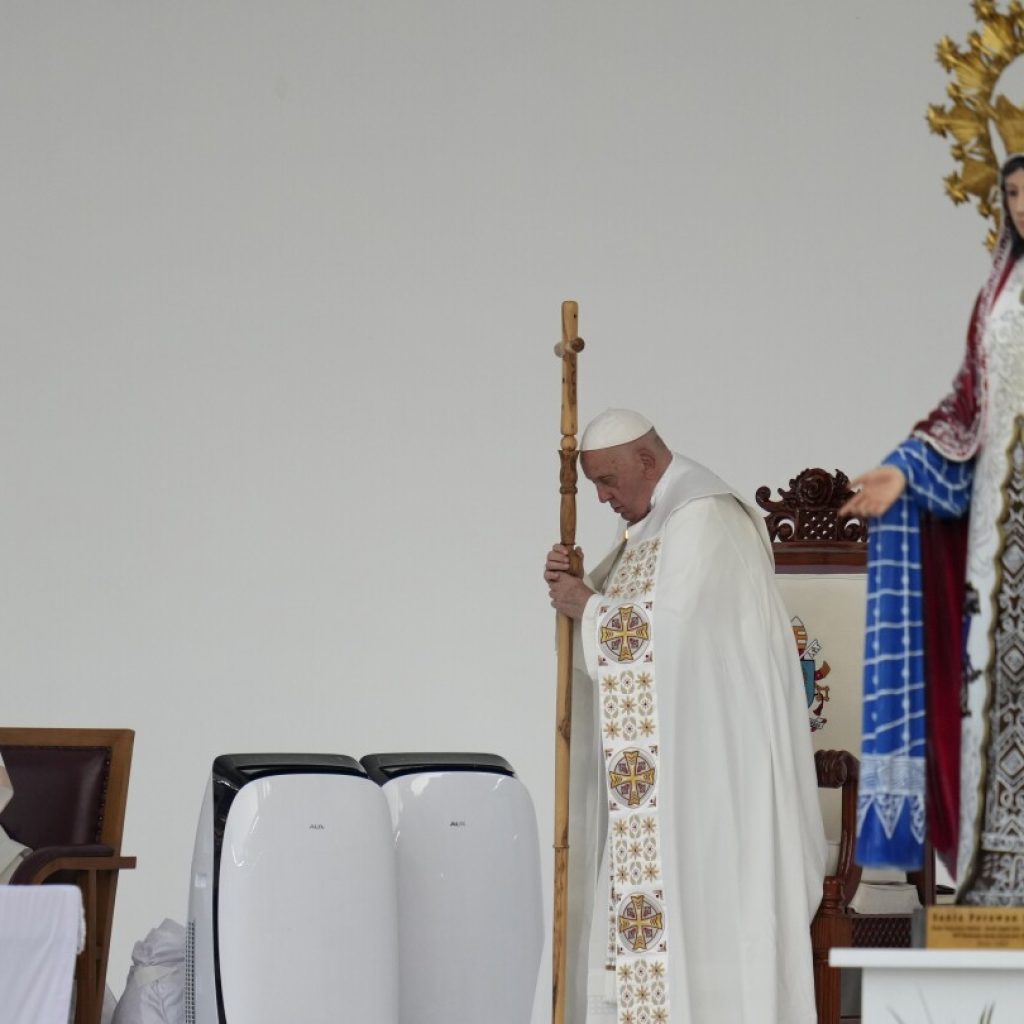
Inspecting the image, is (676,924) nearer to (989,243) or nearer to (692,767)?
(692,767)

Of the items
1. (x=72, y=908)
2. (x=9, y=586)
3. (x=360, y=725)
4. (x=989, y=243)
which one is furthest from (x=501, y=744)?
(x=989, y=243)

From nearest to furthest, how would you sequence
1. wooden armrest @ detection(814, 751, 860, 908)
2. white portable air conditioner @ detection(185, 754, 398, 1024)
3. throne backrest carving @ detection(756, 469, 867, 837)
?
wooden armrest @ detection(814, 751, 860, 908)
white portable air conditioner @ detection(185, 754, 398, 1024)
throne backrest carving @ detection(756, 469, 867, 837)

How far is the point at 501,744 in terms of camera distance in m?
6.84

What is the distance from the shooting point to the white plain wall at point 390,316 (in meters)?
6.90

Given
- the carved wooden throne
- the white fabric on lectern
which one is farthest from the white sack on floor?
the carved wooden throne

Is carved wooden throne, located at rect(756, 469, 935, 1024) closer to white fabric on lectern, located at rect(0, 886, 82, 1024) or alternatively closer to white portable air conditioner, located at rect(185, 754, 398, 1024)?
white portable air conditioner, located at rect(185, 754, 398, 1024)

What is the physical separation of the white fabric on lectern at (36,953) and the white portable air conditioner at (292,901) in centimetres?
35

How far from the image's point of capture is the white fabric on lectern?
4.53 metres

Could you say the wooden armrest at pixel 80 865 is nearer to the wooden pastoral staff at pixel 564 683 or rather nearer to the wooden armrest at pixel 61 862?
the wooden armrest at pixel 61 862

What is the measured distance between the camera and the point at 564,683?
446cm

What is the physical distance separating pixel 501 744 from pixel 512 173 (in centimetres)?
201

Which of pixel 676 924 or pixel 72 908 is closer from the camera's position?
pixel 676 924

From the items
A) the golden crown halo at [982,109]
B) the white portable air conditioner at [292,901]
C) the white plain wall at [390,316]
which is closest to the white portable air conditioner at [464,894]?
the white portable air conditioner at [292,901]

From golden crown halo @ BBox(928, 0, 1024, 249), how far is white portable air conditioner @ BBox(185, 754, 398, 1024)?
216cm
